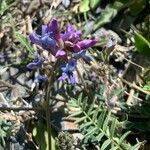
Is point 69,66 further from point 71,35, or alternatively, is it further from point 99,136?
point 99,136

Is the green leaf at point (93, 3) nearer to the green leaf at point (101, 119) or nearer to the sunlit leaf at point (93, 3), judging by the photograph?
the sunlit leaf at point (93, 3)

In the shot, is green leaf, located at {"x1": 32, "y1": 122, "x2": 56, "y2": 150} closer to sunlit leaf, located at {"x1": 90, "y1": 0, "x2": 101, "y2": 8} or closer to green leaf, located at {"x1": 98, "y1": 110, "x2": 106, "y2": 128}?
green leaf, located at {"x1": 98, "y1": 110, "x2": 106, "y2": 128}

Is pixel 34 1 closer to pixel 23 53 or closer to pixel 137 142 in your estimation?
pixel 23 53

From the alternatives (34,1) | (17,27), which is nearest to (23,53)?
(17,27)

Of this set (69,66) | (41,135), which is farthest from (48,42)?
(41,135)

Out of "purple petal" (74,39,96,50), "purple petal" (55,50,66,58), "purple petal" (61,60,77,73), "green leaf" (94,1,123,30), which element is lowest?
"green leaf" (94,1,123,30)

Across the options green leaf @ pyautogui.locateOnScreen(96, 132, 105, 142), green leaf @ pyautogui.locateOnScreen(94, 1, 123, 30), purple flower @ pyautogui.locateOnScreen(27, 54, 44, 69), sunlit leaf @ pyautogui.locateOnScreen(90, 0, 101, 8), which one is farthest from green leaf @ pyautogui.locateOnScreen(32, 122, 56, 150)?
sunlit leaf @ pyautogui.locateOnScreen(90, 0, 101, 8)
